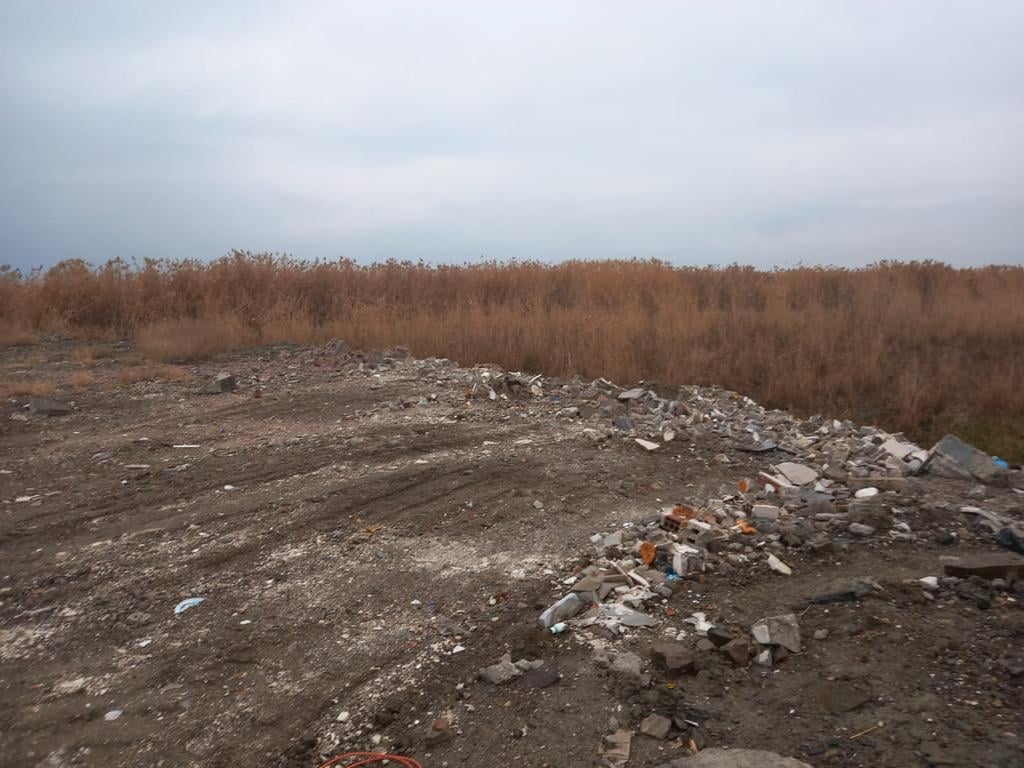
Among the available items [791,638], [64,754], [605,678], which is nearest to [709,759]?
[605,678]

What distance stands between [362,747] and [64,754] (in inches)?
39.7

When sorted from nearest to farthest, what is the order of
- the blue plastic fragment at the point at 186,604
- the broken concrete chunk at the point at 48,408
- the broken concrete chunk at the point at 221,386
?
the blue plastic fragment at the point at 186,604
the broken concrete chunk at the point at 48,408
the broken concrete chunk at the point at 221,386

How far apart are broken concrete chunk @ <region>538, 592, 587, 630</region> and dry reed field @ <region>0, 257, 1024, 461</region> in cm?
507

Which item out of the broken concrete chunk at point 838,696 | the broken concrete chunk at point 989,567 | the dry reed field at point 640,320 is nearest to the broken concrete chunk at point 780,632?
the broken concrete chunk at point 838,696

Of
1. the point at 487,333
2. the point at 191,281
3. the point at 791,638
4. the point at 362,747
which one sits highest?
the point at 191,281

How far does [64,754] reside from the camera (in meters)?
2.53

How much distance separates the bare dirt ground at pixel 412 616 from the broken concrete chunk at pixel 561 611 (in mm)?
64

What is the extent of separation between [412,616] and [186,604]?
1.10m

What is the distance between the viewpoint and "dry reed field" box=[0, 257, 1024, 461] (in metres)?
8.58

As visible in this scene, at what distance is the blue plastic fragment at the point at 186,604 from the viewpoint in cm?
346

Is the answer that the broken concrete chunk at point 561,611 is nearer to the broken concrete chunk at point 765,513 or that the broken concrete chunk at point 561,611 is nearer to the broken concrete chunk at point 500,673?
the broken concrete chunk at point 500,673

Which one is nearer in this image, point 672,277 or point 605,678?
point 605,678

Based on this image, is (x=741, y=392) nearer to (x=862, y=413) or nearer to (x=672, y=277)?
(x=862, y=413)

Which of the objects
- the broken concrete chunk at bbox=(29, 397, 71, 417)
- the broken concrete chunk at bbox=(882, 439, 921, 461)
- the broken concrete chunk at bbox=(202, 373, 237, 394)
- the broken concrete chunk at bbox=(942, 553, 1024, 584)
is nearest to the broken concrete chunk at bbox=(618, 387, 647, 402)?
the broken concrete chunk at bbox=(882, 439, 921, 461)
